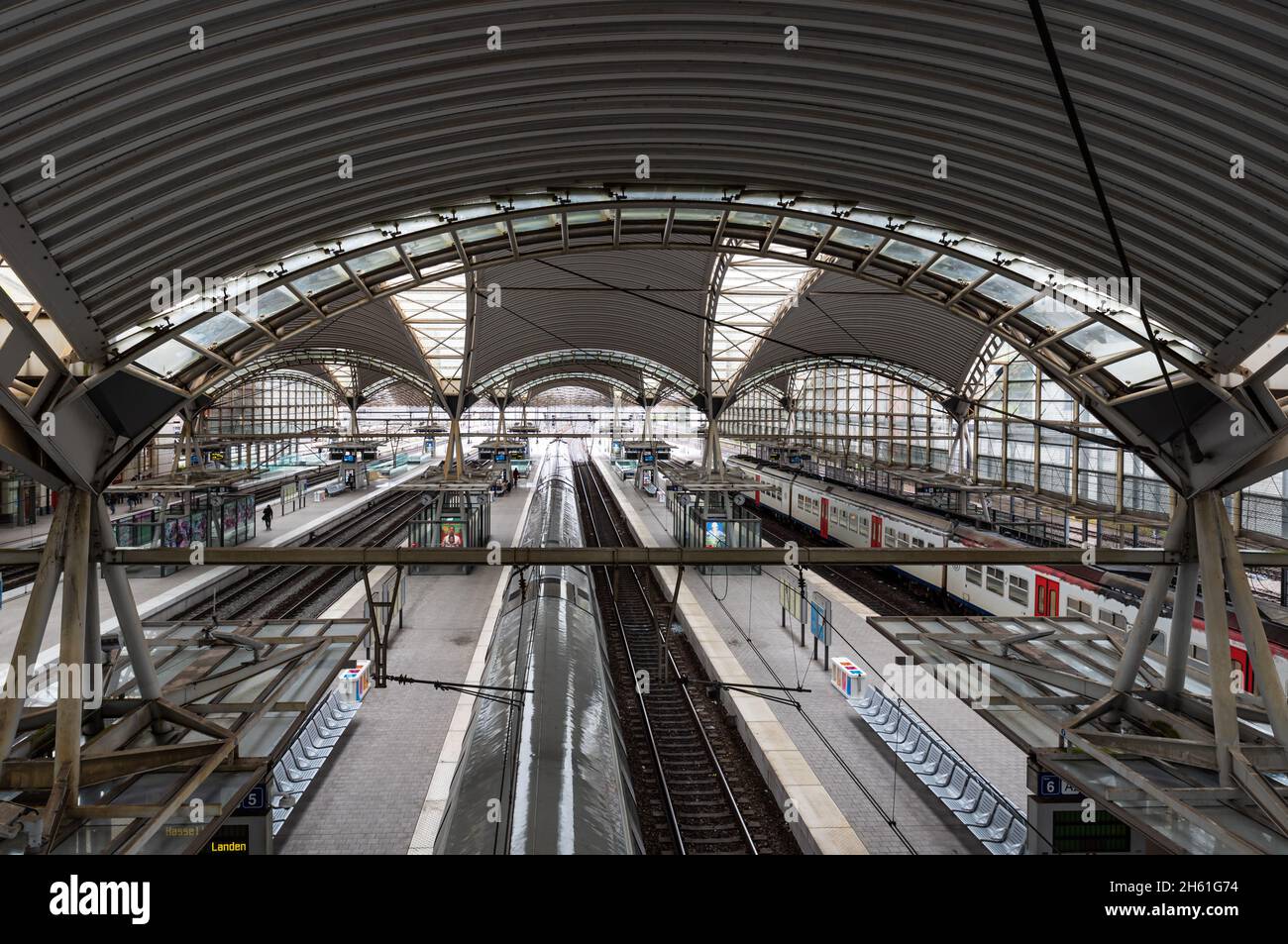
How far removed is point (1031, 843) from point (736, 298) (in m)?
24.7

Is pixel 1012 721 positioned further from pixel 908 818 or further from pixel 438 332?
pixel 438 332

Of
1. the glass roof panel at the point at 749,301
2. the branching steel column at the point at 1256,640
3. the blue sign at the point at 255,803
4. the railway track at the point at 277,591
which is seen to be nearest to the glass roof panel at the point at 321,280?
the blue sign at the point at 255,803

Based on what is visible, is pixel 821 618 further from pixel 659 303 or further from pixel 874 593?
pixel 659 303

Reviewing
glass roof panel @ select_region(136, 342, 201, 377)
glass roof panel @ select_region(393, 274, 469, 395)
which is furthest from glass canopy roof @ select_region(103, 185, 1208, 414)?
glass roof panel @ select_region(393, 274, 469, 395)

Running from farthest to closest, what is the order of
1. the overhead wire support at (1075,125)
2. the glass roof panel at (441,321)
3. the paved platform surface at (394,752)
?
the glass roof panel at (441,321) → the paved platform surface at (394,752) → the overhead wire support at (1075,125)

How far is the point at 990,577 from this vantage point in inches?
885

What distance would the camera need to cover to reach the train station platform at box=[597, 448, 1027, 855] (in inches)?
499

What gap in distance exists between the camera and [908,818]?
12953mm

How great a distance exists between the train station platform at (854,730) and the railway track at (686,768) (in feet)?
3.31

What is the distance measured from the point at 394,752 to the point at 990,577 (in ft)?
56.2

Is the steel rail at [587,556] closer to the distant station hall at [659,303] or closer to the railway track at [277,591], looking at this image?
the distant station hall at [659,303]

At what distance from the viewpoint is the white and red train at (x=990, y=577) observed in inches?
636

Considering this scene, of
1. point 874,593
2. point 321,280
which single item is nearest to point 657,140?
point 321,280
